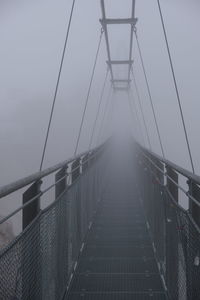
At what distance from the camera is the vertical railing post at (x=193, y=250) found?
2199mm

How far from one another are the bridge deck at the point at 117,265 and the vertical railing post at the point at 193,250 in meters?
1.08

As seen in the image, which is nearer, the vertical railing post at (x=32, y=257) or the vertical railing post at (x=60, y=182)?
the vertical railing post at (x=32, y=257)

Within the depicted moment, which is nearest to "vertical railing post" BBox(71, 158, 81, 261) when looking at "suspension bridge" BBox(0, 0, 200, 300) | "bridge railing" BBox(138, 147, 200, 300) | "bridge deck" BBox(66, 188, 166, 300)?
"suspension bridge" BBox(0, 0, 200, 300)

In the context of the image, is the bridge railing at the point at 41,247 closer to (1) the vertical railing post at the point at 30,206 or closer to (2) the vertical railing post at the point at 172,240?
(1) the vertical railing post at the point at 30,206

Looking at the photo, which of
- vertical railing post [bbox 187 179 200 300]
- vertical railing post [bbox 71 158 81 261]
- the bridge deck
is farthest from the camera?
vertical railing post [bbox 71 158 81 261]

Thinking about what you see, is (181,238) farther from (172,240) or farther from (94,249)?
(94,249)

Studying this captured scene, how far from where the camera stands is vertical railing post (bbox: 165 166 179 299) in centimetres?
290

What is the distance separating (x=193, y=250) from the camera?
2.26 m

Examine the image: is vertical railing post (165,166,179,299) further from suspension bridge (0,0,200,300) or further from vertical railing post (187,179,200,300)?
vertical railing post (187,179,200,300)

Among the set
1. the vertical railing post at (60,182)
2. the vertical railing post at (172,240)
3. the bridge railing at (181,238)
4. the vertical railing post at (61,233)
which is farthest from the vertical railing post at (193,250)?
the vertical railing post at (60,182)

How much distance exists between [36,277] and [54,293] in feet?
Result: 1.96

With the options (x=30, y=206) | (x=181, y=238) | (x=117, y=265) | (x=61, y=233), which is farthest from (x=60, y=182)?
(x=117, y=265)

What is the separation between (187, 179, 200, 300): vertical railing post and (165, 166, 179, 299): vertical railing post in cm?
41

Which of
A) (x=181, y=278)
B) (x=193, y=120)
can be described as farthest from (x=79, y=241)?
(x=193, y=120)
